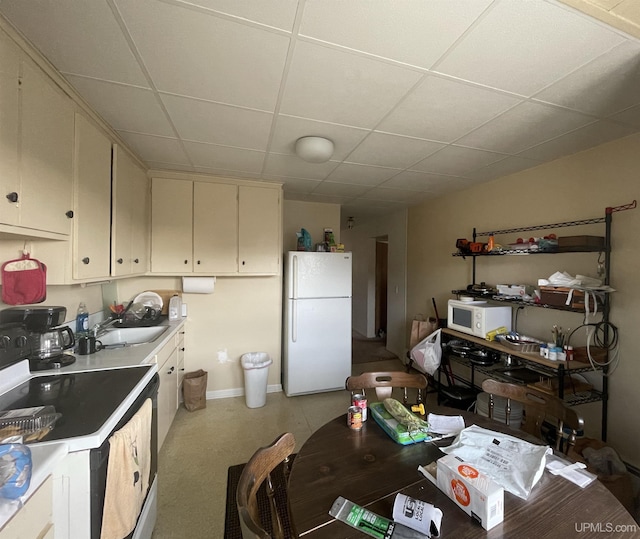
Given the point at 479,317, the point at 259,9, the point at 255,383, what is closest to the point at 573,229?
the point at 479,317

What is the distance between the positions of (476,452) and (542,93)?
1.76m

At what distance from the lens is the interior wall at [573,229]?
5.91 feet

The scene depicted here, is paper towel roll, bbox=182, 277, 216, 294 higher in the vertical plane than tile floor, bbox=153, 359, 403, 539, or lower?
higher

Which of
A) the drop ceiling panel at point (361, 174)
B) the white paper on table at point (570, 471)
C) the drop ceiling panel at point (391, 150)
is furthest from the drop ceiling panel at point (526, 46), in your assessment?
the white paper on table at point (570, 471)

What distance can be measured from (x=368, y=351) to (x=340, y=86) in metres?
4.17

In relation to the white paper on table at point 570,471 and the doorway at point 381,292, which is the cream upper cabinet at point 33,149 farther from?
the doorway at point 381,292

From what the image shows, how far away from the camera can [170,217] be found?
2721 millimetres

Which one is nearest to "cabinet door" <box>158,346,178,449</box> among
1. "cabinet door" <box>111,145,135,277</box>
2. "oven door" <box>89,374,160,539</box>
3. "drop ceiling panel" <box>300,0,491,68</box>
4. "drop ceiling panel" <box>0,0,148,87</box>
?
"oven door" <box>89,374,160,539</box>

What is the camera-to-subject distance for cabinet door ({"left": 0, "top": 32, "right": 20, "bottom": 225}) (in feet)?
3.30

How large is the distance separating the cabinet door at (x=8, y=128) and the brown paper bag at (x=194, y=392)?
2160mm

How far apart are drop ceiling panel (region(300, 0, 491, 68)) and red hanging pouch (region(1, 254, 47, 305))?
1.72m

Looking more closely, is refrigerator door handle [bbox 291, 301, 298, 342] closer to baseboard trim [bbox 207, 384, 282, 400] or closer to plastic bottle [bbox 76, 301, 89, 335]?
baseboard trim [bbox 207, 384, 282, 400]

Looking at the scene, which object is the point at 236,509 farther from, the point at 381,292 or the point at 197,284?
the point at 381,292

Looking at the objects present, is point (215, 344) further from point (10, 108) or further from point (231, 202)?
point (10, 108)
